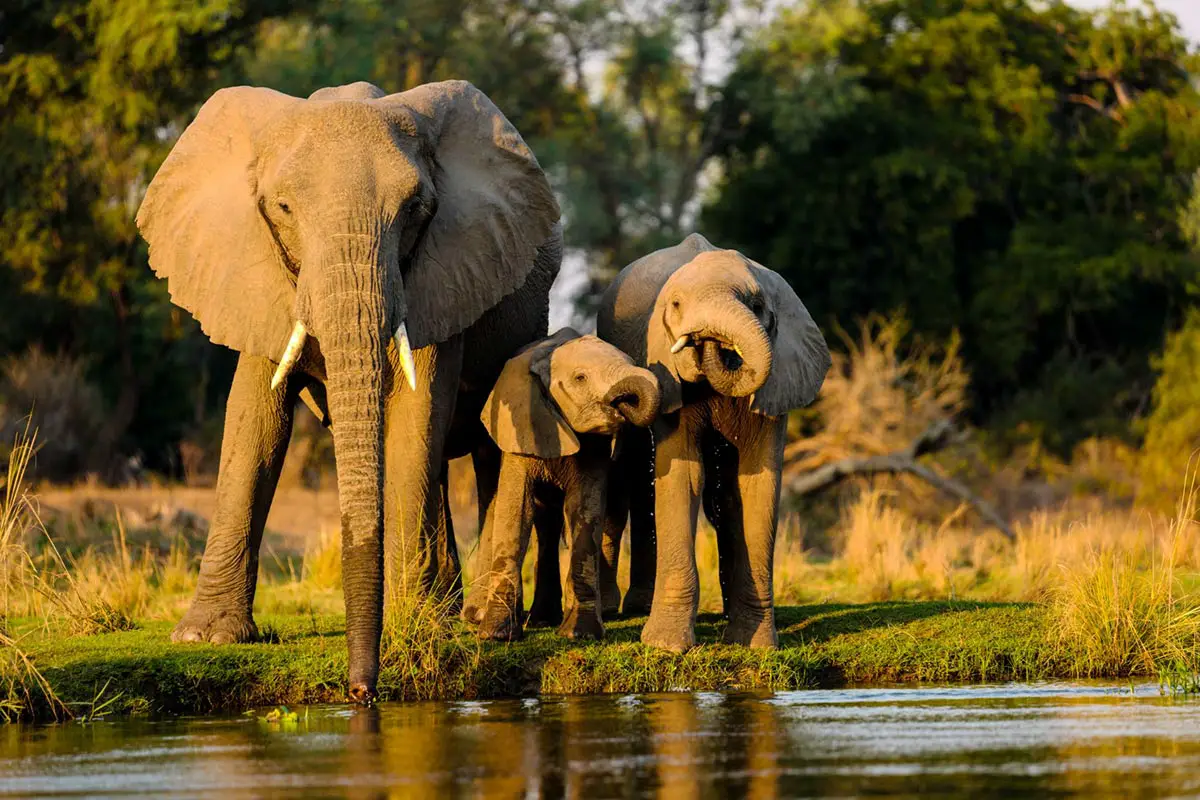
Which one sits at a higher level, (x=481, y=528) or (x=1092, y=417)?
(x=1092, y=417)

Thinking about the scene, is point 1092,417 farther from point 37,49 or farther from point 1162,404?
point 37,49

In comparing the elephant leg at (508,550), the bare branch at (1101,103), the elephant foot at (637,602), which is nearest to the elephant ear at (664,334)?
the elephant leg at (508,550)

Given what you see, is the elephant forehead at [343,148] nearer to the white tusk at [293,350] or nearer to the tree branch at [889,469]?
the white tusk at [293,350]

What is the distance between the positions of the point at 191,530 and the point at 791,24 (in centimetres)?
2080

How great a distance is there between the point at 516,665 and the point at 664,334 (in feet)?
6.93

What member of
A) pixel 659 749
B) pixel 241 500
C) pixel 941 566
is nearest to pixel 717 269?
pixel 241 500

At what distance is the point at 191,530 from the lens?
22000mm

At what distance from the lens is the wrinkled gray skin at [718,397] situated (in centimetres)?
1152

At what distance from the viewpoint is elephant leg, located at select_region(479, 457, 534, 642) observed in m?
11.7

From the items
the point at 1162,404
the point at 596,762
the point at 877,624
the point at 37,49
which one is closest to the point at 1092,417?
the point at 1162,404

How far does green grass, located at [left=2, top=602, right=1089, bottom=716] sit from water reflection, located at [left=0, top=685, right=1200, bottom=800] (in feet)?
1.23

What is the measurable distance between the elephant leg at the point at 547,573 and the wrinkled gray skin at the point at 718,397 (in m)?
1.03

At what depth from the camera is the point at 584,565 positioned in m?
11.9

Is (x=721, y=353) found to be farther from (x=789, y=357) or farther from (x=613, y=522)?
(x=613, y=522)
